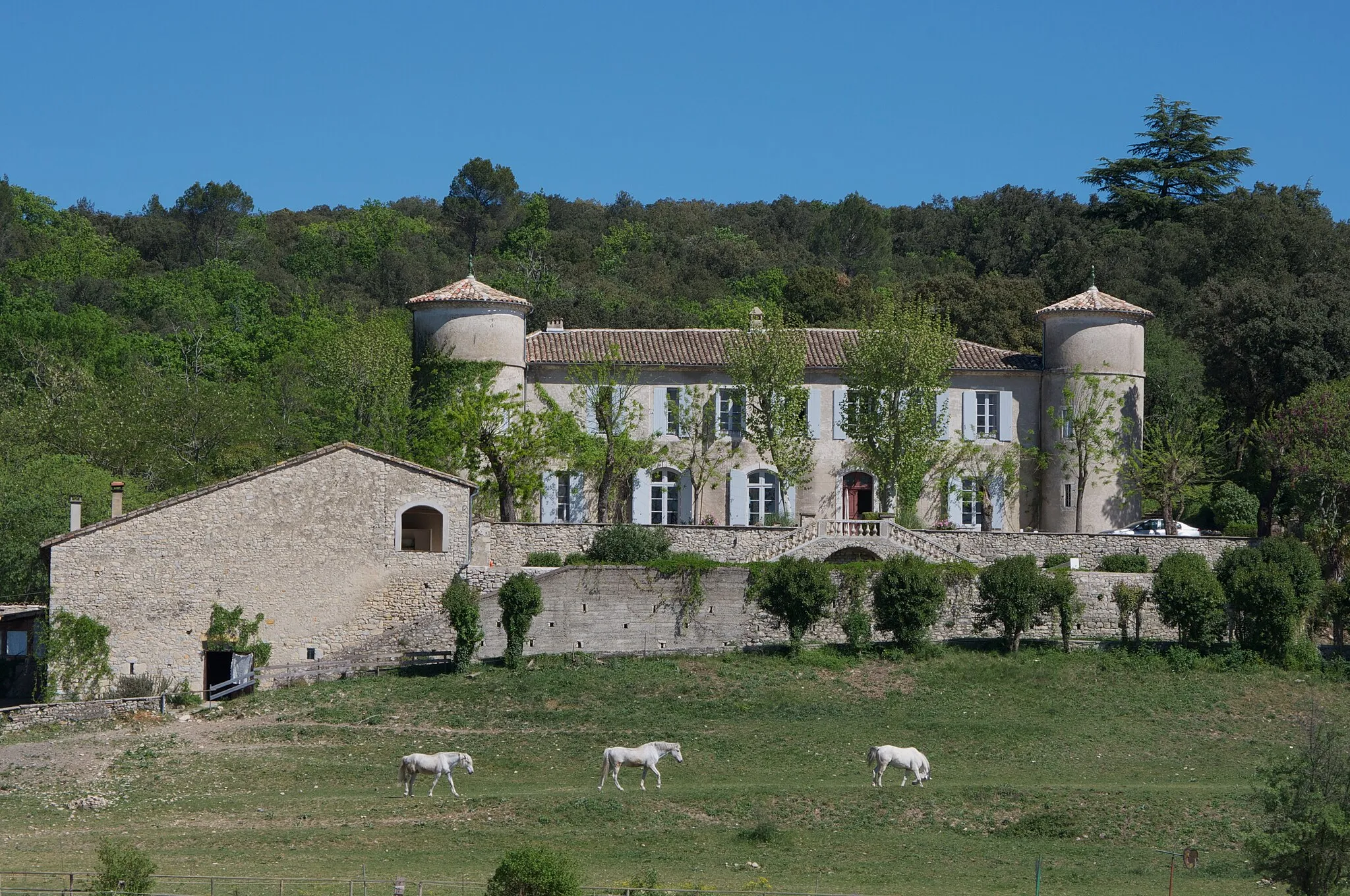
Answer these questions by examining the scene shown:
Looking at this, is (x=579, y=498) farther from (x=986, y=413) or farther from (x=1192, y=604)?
(x=1192, y=604)

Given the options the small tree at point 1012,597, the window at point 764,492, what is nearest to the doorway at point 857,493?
the window at point 764,492

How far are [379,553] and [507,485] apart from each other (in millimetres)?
6824

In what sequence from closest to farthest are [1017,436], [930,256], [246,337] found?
[1017,436] → [246,337] → [930,256]

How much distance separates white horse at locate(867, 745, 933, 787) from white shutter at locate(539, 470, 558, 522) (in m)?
18.7

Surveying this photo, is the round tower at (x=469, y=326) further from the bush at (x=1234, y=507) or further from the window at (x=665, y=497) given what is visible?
the bush at (x=1234, y=507)

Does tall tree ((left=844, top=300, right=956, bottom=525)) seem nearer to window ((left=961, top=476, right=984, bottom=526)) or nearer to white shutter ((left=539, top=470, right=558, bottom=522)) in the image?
window ((left=961, top=476, right=984, bottom=526))

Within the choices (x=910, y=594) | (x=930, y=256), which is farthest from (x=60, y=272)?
(x=910, y=594)

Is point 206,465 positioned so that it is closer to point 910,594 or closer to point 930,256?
point 910,594

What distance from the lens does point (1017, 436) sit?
51594mm

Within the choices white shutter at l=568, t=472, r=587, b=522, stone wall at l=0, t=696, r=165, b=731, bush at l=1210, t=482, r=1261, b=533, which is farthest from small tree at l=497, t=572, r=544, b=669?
bush at l=1210, t=482, r=1261, b=533

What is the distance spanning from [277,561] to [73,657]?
477cm

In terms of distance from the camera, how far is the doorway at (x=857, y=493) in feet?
168

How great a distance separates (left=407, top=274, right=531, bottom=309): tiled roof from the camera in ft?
159

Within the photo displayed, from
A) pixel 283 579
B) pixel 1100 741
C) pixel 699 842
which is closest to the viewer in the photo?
pixel 699 842
